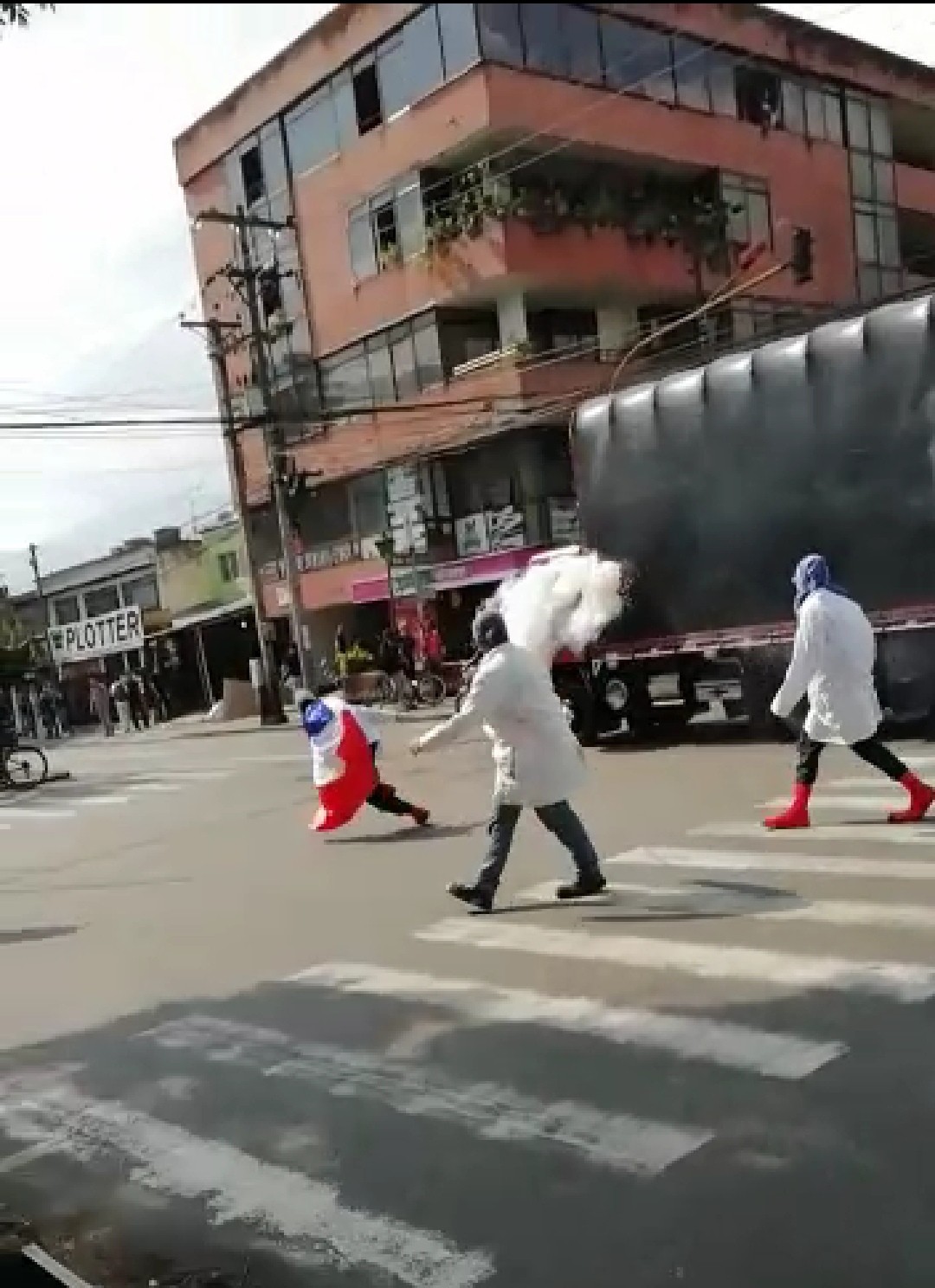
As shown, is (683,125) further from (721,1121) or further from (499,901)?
(721,1121)

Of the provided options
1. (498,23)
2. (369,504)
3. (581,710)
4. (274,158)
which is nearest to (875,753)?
(498,23)

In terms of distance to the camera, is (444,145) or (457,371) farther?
(457,371)

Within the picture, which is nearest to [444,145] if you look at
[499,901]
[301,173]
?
[301,173]

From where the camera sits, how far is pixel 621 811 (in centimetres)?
1026

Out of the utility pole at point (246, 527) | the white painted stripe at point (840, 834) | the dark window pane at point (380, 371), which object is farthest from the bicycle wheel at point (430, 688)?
the white painted stripe at point (840, 834)

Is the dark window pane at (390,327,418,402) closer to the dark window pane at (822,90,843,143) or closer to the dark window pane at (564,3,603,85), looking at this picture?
the dark window pane at (822,90,843,143)

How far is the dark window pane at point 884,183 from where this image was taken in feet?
103

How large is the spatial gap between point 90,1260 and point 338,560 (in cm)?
2897

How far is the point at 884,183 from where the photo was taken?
32.0 metres

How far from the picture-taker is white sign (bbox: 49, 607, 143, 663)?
41906mm

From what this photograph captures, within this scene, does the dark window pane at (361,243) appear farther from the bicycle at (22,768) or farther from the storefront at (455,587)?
the bicycle at (22,768)

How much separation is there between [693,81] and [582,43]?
10.7m

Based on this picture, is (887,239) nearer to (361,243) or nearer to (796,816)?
(361,243)

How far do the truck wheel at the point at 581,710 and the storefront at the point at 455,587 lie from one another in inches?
437
